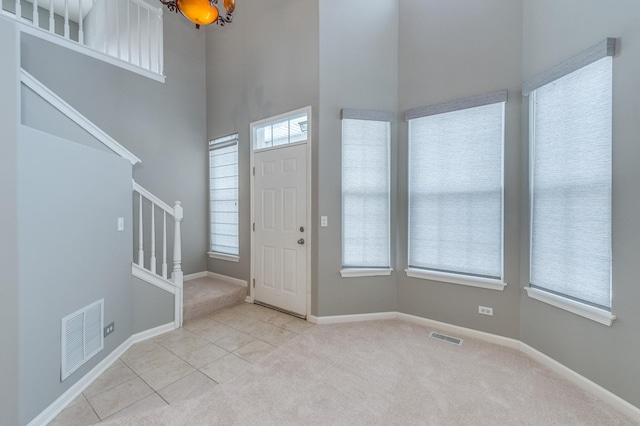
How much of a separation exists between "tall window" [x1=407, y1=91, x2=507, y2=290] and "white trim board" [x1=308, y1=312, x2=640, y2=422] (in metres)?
0.51

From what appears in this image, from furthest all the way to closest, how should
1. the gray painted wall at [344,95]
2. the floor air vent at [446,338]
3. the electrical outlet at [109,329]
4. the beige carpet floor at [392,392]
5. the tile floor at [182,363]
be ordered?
1. the gray painted wall at [344,95]
2. the floor air vent at [446,338]
3. the electrical outlet at [109,329]
4. the tile floor at [182,363]
5. the beige carpet floor at [392,392]

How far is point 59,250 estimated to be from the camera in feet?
5.99

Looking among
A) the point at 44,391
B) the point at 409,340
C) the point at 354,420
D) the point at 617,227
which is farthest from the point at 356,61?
the point at 44,391

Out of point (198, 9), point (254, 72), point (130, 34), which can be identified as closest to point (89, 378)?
point (198, 9)

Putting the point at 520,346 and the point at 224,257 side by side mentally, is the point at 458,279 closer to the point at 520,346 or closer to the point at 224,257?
the point at 520,346

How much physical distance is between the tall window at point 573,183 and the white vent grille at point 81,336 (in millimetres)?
3779

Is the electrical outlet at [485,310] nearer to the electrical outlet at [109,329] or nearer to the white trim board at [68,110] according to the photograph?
the electrical outlet at [109,329]

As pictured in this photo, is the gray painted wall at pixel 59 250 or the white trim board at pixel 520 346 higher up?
the gray painted wall at pixel 59 250

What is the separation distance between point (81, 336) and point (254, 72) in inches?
139

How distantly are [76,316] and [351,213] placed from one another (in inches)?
102

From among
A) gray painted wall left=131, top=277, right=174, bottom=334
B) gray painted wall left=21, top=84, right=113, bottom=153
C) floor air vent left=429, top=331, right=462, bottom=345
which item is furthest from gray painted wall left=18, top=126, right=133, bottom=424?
floor air vent left=429, top=331, right=462, bottom=345

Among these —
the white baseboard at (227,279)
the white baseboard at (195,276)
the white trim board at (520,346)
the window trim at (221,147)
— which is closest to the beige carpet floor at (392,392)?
the white trim board at (520,346)

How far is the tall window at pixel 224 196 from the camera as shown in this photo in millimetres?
4086

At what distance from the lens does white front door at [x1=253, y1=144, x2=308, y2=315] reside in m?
3.27
